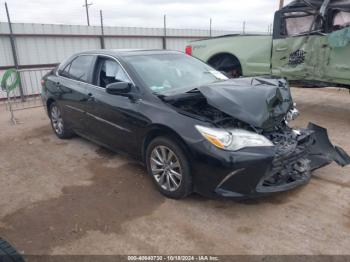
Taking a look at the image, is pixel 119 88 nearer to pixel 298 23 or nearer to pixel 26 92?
pixel 298 23

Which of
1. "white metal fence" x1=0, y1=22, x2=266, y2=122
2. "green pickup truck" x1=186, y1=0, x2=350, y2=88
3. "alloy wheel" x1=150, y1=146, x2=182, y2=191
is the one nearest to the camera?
"alloy wheel" x1=150, y1=146, x2=182, y2=191

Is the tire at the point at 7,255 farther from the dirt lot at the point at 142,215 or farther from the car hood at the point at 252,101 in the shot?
the car hood at the point at 252,101

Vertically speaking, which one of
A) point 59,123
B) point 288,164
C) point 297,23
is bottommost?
point 59,123

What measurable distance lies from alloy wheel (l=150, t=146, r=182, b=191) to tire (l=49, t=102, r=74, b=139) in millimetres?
2407

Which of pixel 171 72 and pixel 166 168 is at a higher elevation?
pixel 171 72

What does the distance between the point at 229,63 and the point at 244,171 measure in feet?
18.1

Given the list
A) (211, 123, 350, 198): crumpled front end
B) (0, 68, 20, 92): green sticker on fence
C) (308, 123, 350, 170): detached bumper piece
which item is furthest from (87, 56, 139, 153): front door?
(0, 68, 20, 92): green sticker on fence

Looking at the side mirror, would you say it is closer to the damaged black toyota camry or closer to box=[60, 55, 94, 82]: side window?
the damaged black toyota camry

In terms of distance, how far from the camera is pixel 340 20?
6207 mm

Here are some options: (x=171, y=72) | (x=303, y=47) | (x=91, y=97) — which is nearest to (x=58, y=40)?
(x=91, y=97)

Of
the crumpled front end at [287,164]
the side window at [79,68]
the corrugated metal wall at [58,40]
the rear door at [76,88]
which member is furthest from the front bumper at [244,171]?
the corrugated metal wall at [58,40]

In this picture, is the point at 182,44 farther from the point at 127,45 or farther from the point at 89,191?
the point at 89,191

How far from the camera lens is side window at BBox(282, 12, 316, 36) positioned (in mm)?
6590

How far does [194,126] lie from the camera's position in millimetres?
3246
